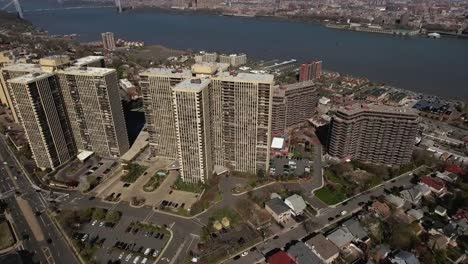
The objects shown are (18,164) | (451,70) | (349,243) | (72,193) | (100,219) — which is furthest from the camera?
(451,70)

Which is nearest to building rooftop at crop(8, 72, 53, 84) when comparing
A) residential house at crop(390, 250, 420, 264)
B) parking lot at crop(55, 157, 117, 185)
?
parking lot at crop(55, 157, 117, 185)

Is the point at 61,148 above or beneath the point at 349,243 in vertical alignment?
above

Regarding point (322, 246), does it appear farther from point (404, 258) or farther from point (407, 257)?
point (407, 257)

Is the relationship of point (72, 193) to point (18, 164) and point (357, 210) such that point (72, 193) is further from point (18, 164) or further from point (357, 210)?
point (357, 210)

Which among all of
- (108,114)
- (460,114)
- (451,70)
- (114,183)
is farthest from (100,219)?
(451,70)

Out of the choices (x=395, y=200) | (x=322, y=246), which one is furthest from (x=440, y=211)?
(x=322, y=246)

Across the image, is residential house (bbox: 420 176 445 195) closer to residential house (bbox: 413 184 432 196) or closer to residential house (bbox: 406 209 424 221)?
residential house (bbox: 413 184 432 196)
